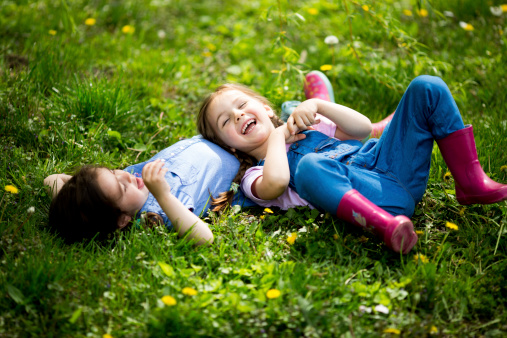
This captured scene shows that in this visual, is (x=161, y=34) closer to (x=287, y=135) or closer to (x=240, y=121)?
(x=240, y=121)

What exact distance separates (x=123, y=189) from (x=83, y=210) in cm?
19

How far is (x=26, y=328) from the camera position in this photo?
1.66m

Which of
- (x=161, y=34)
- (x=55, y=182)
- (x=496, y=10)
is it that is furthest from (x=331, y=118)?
(x=496, y=10)

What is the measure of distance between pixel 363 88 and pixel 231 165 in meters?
1.35

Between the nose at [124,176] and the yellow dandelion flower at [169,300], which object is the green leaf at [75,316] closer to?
the yellow dandelion flower at [169,300]

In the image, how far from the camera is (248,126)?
2434 millimetres

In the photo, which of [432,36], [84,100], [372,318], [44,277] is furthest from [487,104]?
[44,277]

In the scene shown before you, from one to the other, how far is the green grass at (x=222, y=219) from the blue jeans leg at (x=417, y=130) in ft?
0.84

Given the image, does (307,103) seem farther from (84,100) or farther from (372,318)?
(84,100)

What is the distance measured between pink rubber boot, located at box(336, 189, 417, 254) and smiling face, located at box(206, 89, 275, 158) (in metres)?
0.62

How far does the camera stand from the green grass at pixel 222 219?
1.70 metres

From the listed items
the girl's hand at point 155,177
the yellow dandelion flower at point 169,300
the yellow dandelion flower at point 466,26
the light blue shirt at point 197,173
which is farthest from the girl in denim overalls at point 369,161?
the yellow dandelion flower at point 466,26

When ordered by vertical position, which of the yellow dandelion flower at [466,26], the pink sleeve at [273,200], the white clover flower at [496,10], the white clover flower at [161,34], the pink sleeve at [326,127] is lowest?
the pink sleeve at [273,200]

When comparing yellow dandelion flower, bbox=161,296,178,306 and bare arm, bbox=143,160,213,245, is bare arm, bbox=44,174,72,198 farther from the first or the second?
yellow dandelion flower, bbox=161,296,178,306
